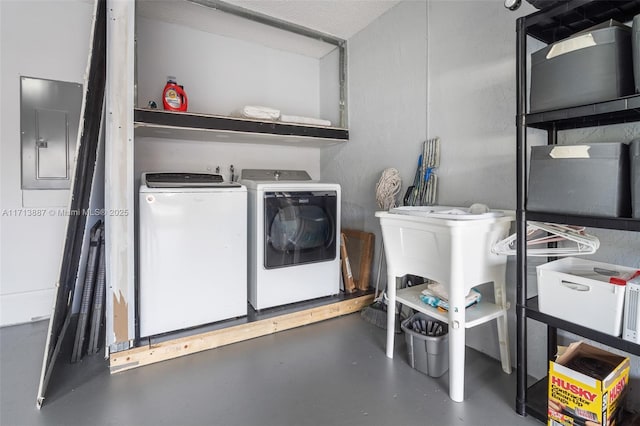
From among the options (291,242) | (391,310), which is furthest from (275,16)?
(391,310)

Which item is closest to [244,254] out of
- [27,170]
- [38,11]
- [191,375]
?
[191,375]

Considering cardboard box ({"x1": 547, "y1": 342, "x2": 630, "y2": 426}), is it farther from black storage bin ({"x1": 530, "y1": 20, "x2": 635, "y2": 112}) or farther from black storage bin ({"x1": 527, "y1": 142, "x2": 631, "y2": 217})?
black storage bin ({"x1": 530, "y1": 20, "x2": 635, "y2": 112})

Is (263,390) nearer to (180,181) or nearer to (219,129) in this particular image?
(180,181)

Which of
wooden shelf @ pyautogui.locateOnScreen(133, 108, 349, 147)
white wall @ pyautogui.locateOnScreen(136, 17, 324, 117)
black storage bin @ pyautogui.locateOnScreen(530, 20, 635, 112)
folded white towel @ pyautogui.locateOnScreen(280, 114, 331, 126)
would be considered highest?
white wall @ pyautogui.locateOnScreen(136, 17, 324, 117)

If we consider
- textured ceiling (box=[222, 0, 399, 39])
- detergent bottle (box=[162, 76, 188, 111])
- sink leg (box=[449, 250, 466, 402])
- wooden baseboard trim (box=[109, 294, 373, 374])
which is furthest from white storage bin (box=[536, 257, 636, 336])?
detergent bottle (box=[162, 76, 188, 111])

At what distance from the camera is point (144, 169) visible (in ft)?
9.62

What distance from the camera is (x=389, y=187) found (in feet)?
8.38

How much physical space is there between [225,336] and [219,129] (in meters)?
1.55

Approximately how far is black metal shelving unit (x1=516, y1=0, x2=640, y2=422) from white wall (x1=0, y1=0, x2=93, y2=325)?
3221 mm

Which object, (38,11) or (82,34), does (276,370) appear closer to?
(82,34)

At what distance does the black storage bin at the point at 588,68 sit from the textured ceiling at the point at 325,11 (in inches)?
68.3

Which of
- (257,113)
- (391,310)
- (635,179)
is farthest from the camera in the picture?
(257,113)

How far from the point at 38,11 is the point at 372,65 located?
2716mm

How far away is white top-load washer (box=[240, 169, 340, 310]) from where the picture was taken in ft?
8.07
